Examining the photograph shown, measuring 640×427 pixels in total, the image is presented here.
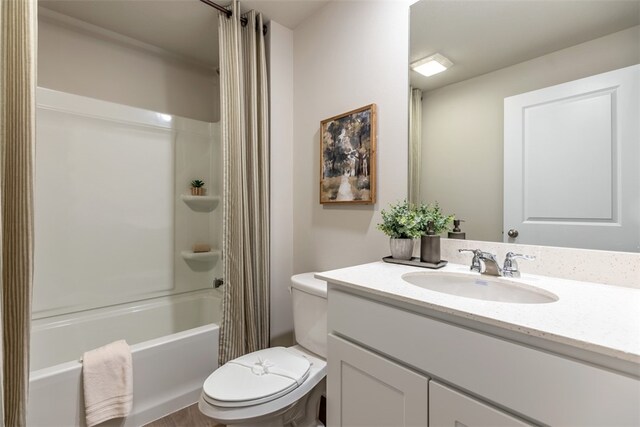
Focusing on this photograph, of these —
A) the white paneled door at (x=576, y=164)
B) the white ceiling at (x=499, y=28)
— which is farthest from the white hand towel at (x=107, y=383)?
the white ceiling at (x=499, y=28)

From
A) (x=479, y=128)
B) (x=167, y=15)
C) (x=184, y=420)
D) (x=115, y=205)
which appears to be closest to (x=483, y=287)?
(x=479, y=128)

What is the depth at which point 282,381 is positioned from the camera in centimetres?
121

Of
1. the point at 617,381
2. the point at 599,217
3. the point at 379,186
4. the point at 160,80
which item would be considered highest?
the point at 160,80

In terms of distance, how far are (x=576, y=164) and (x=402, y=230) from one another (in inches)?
25.0

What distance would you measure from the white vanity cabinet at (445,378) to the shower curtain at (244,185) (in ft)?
3.00

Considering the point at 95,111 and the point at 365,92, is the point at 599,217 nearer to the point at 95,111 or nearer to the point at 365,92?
the point at 365,92

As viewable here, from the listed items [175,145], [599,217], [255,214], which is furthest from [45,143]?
[599,217]

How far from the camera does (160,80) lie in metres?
2.44

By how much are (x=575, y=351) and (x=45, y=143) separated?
2.64 m

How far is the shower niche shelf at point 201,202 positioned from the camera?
2.35 meters

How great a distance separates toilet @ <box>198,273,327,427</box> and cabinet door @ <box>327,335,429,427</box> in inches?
8.7

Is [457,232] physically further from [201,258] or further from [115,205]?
[115,205]

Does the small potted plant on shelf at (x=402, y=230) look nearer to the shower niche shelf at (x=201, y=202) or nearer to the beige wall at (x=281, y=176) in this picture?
the beige wall at (x=281, y=176)

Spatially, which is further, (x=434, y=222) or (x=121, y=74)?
(x=121, y=74)
